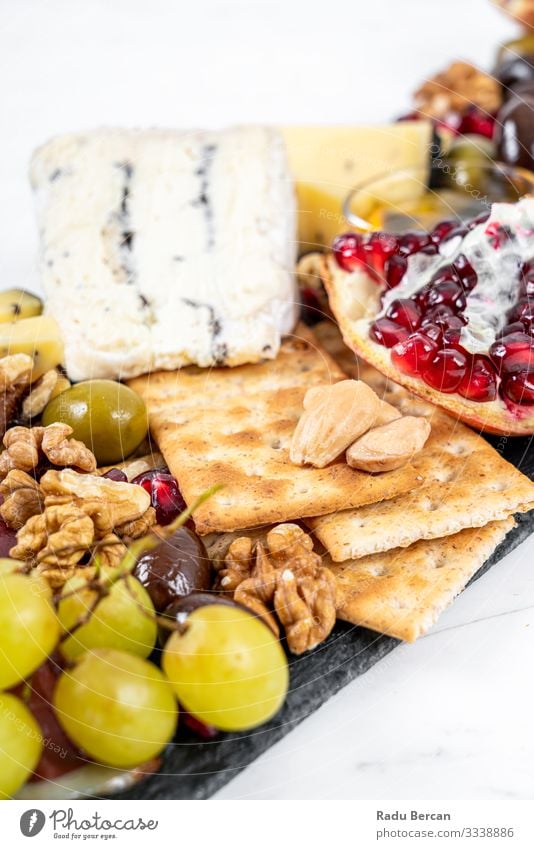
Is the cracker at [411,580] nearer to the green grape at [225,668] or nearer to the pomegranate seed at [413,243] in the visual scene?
the green grape at [225,668]

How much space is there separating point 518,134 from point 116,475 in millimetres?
1282

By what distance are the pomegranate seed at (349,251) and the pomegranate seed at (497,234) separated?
0.22 metres

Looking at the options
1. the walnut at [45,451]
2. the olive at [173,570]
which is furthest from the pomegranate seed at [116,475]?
the olive at [173,570]

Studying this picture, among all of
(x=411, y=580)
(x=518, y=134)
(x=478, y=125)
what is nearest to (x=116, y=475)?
(x=411, y=580)

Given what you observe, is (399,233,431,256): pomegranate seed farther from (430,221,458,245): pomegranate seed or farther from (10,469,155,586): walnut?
(10,469,155,586): walnut

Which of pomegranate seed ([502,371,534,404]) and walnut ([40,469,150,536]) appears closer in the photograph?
walnut ([40,469,150,536])

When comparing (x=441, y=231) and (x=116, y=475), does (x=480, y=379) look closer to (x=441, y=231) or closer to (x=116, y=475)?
(x=441, y=231)

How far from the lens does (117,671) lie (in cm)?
90

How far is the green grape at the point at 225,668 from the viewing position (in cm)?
91

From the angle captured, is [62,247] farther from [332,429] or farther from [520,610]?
[520,610]

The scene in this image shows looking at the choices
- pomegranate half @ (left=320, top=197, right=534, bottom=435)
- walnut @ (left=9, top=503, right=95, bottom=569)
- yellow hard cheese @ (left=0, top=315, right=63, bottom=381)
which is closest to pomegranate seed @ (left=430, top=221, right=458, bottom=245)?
pomegranate half @ (left=320, top=197, right=534, bottom=435)

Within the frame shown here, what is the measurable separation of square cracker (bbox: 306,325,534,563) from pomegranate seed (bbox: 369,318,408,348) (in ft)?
0.46

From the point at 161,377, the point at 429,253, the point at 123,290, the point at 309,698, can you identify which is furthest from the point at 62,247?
the point at 309,698

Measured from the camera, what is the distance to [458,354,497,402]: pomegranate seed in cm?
Result: 130
